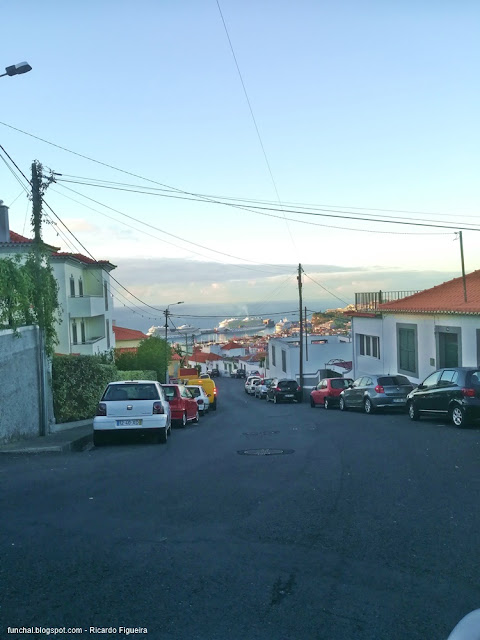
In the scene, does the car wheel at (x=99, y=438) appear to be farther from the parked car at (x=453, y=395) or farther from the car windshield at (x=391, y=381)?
the car windshield at (x=391, y=381)

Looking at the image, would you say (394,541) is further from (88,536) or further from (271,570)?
(88,536)

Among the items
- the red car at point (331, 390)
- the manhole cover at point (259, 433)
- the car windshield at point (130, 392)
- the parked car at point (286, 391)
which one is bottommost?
the parked car at point (286, 391)

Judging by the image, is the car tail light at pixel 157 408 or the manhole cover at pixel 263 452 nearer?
the manhole cover at pixel 263 452

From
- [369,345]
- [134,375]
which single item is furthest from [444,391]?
[369,345]

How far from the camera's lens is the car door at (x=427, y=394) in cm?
1955

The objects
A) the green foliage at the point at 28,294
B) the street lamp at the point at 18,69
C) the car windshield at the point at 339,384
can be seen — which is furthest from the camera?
the car windshield at the point at 339,384

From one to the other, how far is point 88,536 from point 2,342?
9534 millimetres

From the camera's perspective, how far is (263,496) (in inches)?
329

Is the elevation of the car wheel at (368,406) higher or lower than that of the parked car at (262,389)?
higher

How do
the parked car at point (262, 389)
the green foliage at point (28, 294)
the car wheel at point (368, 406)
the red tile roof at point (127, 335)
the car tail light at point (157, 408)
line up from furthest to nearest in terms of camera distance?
the red tile roof at point (127, 335), the parked car at point (262, 389), the car wheel at point (368, 406), the green foliage at point (28, 294), the car tail light at point (157, 408)

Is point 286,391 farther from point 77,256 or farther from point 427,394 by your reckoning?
point 427,394

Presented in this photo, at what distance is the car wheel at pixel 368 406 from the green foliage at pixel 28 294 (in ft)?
40.5

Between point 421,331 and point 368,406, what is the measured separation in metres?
7.07

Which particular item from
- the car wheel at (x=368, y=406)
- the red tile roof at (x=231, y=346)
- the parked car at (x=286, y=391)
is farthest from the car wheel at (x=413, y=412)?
the red tile roof at (x=231, y=346)
